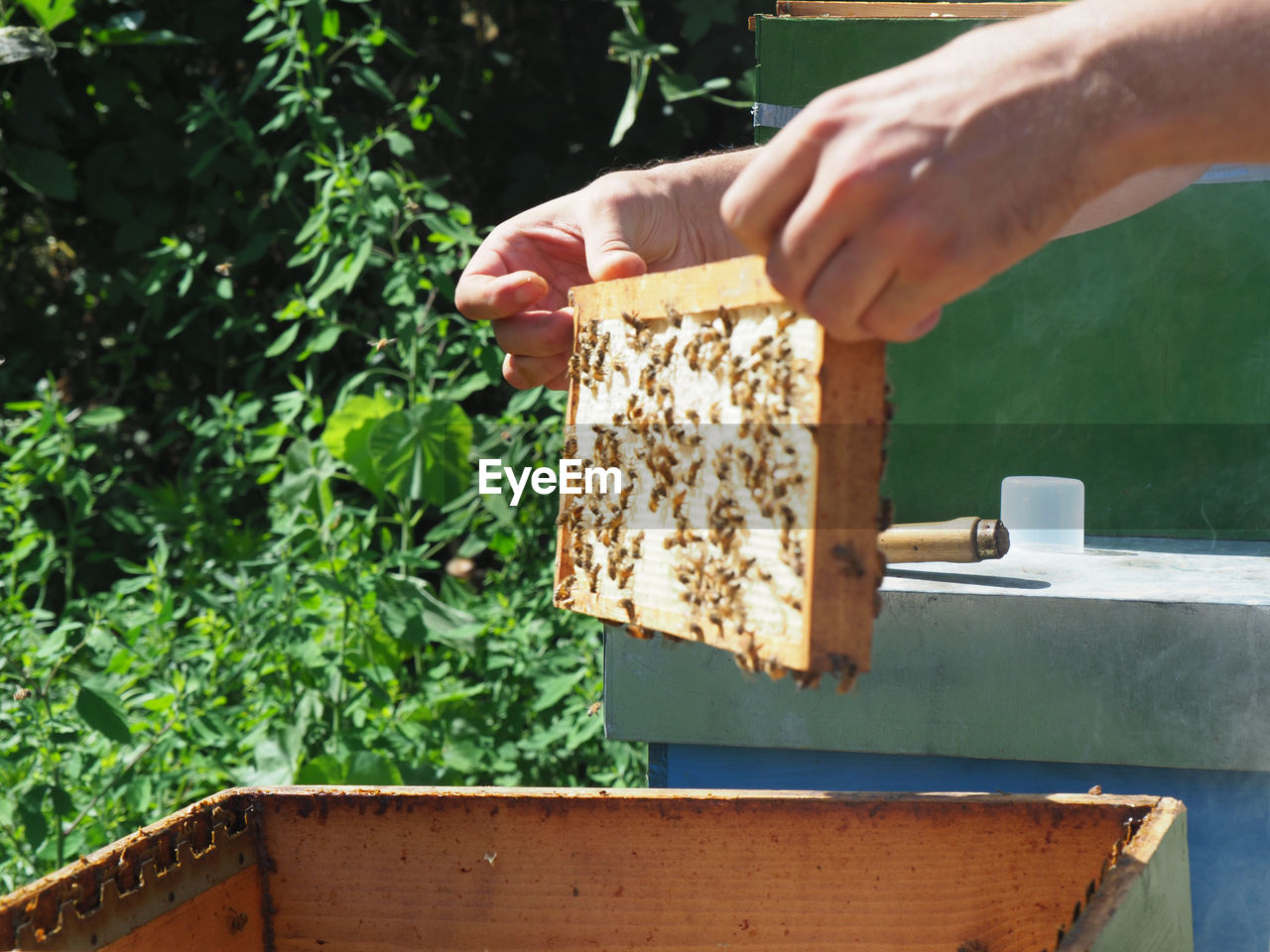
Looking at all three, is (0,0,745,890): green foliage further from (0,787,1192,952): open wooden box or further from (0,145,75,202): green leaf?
(0,787,1192,952): open wooden box

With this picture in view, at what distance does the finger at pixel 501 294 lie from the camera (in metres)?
1.14

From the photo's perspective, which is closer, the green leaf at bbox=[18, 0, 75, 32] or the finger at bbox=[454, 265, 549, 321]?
the finger at bbox=[454, 265, 549, 321]

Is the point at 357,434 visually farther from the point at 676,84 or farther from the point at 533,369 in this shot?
the point at 676,84

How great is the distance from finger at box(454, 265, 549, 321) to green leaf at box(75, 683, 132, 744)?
3.00 feet

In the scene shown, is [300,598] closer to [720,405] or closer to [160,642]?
[160,642]

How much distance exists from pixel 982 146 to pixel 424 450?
1566mm

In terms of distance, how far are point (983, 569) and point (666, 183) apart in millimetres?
568

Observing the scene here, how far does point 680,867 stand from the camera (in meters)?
1.02

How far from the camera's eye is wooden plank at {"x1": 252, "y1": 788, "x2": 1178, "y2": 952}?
3.22 ft

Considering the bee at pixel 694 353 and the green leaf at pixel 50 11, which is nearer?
the bee at pixel 694 353

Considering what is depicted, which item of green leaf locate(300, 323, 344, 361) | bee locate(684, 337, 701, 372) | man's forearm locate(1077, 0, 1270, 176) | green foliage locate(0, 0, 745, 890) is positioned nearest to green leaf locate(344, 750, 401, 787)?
green foliage locate(0, 0, 745, 890)

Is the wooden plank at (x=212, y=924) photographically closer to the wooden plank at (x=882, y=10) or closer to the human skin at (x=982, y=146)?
the human skin at (x=982, y=146)

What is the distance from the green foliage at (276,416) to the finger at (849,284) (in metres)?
1.37

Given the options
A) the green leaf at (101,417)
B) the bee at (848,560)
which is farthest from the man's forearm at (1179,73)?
the green leaf at (101,417)
